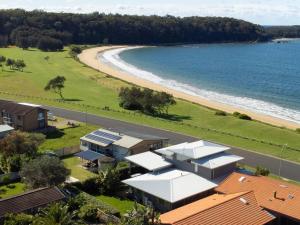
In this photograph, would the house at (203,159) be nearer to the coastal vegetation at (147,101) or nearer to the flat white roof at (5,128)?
the flat white roof at (5,128)

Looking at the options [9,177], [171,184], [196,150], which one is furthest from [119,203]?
[9,177]

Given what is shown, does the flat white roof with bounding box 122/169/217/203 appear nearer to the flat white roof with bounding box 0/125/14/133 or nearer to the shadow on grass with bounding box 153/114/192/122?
the flat white roof with bounding box 0/125/14/133

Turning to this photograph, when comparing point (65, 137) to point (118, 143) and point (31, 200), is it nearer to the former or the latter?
point (118, 143)

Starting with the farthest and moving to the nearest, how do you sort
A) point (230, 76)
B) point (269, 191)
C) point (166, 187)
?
point (230, 76) < point (166, 187) < point (269, 191)

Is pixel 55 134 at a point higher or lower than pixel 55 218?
lower

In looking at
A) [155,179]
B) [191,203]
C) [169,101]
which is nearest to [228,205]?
[191,203]

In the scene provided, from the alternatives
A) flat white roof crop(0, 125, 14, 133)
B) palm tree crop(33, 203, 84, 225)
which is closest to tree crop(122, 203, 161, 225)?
palm tree crop(33, 203, 84, 225)
